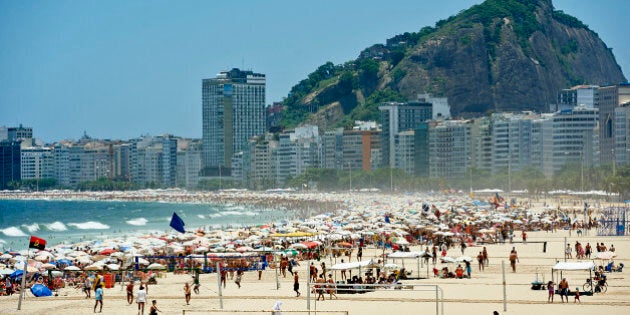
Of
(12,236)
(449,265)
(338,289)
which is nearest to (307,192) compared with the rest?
(12,236)

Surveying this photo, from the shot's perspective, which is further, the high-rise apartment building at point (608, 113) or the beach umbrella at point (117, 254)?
the high-rise apartment building at point (608, 113)

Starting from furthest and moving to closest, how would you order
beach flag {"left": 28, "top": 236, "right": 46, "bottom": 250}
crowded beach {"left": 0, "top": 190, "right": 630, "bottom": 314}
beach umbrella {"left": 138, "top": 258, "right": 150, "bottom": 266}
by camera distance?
beach umbrella {"left": 138, "top": 258, "right": 150, "bottom": 266}
beach flag {"left": 28, "top": 236, "right": 46, "bottom": 250}
crowded beach {"left": 0, "top": 190, "right": 630, "bottom": 314}

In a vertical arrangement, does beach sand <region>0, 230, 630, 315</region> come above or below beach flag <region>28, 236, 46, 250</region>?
below

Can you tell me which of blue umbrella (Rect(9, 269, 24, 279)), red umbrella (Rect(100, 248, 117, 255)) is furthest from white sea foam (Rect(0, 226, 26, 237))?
blue umbrella (Rect(9, 269, 24, 279))

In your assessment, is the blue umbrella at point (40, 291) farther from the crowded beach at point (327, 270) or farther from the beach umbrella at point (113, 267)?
the beach umbrella at point (113, 267)

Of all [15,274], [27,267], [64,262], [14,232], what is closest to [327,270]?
[15,274]

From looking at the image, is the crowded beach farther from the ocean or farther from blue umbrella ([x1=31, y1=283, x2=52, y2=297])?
the ocean

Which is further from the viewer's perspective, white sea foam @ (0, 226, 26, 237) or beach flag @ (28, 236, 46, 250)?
white sea foam @ (0, 226, 26, 237)

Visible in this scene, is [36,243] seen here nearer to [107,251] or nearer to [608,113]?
[107,251]

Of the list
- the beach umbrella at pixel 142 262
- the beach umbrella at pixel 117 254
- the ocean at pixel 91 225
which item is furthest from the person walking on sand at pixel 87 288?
the ocean at pixel 91 225

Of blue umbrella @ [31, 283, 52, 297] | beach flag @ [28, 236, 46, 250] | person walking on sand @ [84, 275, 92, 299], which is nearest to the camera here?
beach flag @ [28, 236, 46, 250]
